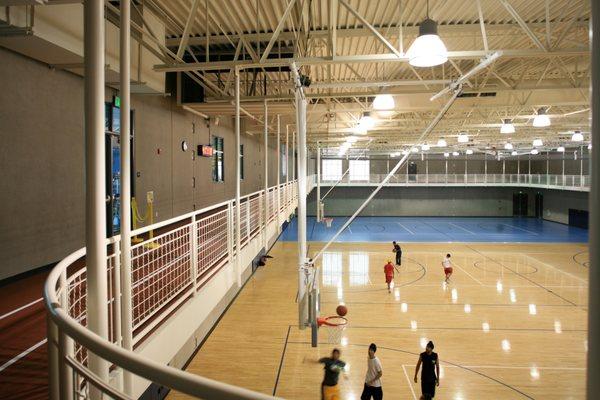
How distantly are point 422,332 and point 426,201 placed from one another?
3418cm

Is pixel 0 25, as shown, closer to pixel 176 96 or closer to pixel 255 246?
pixel 255 246

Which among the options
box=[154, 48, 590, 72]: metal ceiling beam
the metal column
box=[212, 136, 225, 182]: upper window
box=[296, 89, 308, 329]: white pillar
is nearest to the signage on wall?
box=[212, 136, 225, 182]: upper window

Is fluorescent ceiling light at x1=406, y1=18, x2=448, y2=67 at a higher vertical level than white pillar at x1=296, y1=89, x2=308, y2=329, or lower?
higher

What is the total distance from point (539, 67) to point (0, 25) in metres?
14.7

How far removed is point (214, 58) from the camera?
456 inches

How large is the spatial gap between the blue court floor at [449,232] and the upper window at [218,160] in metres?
7.45

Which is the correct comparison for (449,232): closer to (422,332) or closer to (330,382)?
(422,332)

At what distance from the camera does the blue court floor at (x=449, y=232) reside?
25969 millimetres

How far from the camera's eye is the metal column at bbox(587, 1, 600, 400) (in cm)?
119

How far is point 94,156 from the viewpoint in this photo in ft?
8.23

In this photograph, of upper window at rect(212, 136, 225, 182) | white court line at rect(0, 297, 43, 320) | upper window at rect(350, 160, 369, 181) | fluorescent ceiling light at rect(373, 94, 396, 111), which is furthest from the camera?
upper window at rect(350, 160, 369, 181)

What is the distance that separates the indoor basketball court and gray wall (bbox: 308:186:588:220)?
74.3 ft

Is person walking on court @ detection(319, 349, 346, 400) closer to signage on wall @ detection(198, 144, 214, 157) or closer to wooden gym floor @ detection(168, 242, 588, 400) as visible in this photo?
wooden gym floor @ detection(168, 242, 588, 400)

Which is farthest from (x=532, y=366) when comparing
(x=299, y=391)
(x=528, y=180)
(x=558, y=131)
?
(x=528, y=180)
